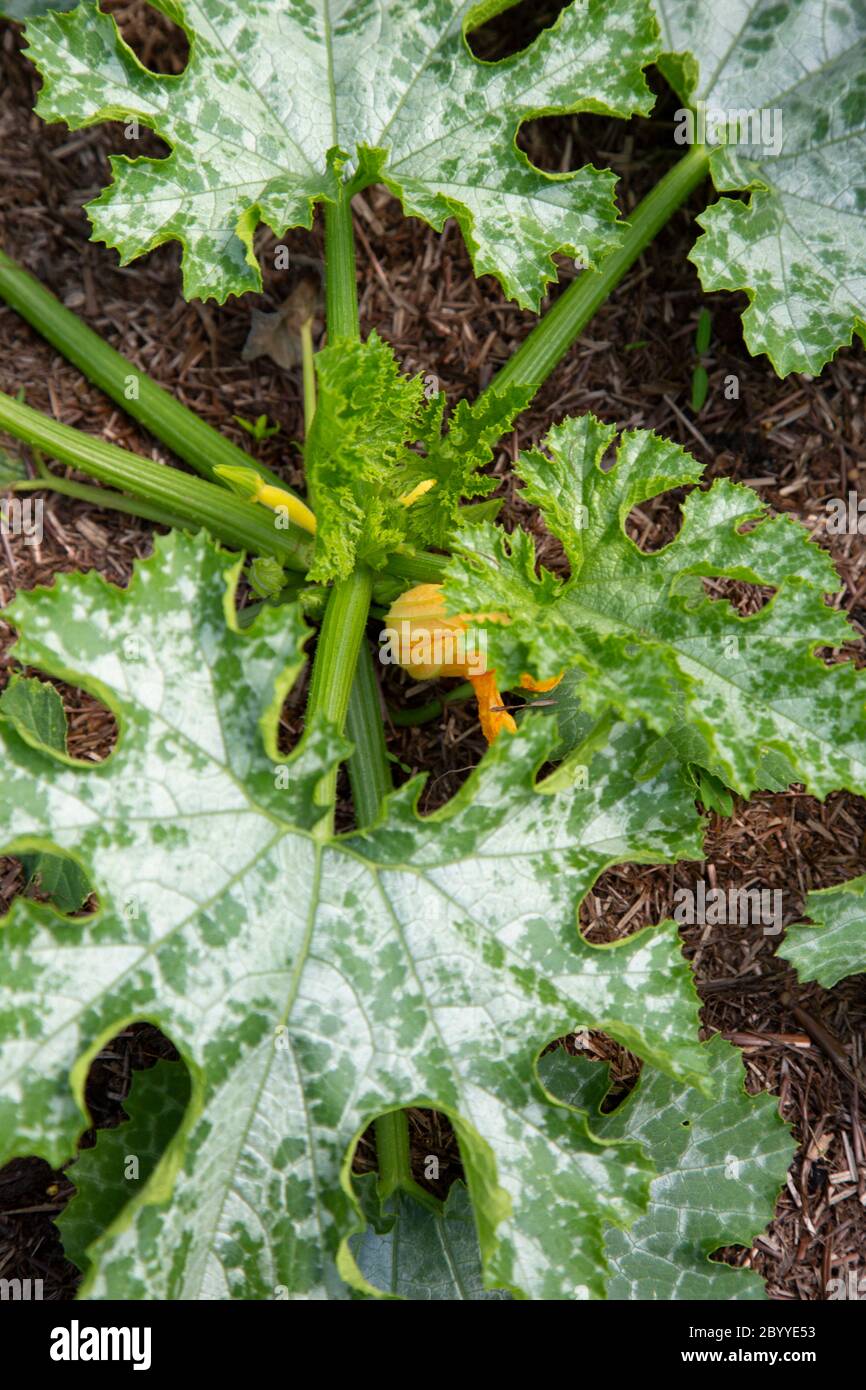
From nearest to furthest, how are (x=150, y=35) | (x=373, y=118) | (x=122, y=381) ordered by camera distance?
(x=373, y=118) < (x=122, y=381) < (x=150, y=35)

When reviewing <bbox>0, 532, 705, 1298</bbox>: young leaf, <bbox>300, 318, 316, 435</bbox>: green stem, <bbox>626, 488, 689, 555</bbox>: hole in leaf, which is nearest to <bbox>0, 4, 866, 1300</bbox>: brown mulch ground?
<bbox>626, 488, 689, 555</bbox>: hole in leaf

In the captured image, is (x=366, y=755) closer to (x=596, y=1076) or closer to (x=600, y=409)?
(x=596, y=1076)

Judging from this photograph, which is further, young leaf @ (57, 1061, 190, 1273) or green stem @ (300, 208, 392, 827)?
green stem @ (300, 208, 392, 827)

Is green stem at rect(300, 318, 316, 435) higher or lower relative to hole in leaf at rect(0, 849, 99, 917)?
higher

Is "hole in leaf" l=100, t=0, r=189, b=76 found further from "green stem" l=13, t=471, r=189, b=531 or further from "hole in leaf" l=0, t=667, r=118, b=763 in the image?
"hole in leaf" l=0, t=667, r=118, b=763

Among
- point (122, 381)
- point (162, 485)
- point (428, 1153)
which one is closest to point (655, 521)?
point (162, 485)

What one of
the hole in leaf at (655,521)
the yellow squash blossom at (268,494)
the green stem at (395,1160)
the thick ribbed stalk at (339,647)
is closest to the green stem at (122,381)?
the yellow squash blossom at (268,494)

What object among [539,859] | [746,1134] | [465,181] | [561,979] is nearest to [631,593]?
[539,859]
